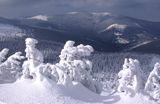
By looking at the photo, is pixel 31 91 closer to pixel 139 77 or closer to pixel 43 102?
pixel 43 102

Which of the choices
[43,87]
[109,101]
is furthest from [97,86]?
[43,87]

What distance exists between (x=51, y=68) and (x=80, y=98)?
4371 millimetres

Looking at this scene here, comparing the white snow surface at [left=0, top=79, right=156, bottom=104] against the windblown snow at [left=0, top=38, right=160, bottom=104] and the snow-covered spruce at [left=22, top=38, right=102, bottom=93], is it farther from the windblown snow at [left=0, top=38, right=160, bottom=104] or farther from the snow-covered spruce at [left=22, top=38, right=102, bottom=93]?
the snow-covered spruce at [left=22, top=38, right=102, bottom=93]

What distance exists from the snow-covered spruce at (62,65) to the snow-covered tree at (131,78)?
12.4 feet

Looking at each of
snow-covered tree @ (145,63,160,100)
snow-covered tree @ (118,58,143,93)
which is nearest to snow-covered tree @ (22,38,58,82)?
snow-covered tree @ (118,58,143,93)

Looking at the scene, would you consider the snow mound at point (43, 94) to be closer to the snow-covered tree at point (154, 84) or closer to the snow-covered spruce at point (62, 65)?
the snow-covered spruce at point (62, 65)

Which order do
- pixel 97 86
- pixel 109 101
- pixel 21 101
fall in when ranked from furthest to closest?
pixel 97 86 < pixel 109 101 < pixel 21 101

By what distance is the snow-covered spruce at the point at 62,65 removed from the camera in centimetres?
4497

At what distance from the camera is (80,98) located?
46250 millimetres

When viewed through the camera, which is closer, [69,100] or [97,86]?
[69,100]

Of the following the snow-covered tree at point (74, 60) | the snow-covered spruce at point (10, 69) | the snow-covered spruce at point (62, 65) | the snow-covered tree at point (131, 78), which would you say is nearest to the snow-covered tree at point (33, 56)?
the snow-covered spruce at point (62, 65)

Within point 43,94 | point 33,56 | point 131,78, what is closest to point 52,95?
point 43,94

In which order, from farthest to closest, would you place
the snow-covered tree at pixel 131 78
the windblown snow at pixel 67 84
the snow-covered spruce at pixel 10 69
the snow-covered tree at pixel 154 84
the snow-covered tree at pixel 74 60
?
the snow-covered spruce at pixel 10 69 < the snow-covered tree at pixel 154 84 < the snow-covered tree at pixel 74 60 < the snow-covered tree at pixel 131 78 < the windblown snow at pixel 67 84

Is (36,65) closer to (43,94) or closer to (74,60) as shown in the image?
(43,94)
